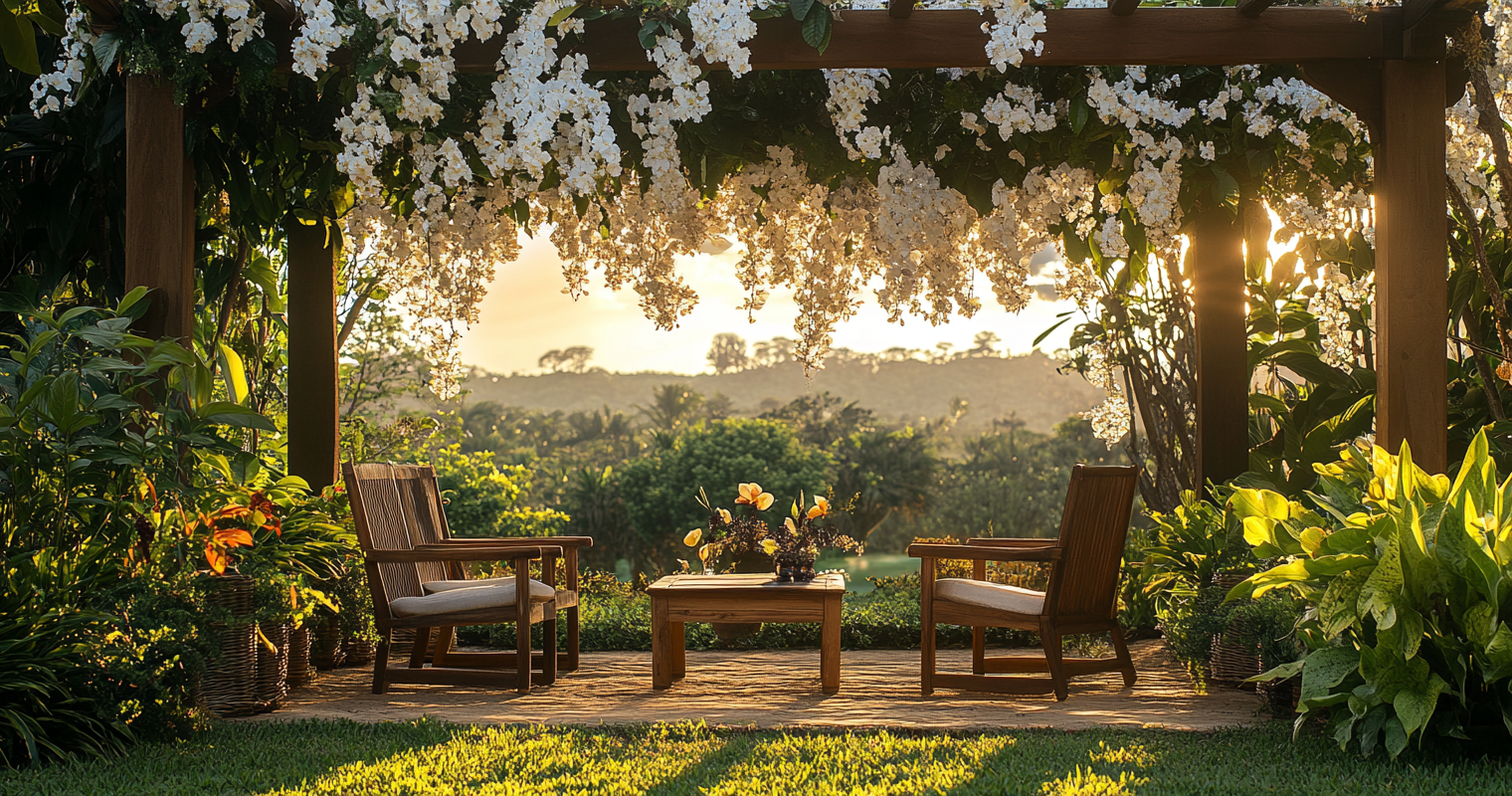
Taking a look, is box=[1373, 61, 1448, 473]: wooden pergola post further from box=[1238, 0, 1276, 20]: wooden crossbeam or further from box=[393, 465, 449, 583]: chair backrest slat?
box=[393, 465, 449, 583]: chair backrest slat

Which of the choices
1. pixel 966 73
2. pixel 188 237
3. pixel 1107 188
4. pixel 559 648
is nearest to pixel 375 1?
pixel 188 237

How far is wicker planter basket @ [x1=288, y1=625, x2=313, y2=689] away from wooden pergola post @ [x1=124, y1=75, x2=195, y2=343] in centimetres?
122

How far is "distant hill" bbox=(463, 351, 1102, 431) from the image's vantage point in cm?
3078

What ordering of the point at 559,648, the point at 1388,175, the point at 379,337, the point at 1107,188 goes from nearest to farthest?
the point at 1388,175 < the point at 1107,188 < the point at 559,648 < the point at 379,337

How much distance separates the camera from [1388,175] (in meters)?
3.77

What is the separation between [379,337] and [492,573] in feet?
9.09

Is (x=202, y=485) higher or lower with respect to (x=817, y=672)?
higher

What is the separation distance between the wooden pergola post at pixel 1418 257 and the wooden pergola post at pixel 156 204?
4.03 meters

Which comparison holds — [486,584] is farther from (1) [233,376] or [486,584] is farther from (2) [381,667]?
(1) [233,376]

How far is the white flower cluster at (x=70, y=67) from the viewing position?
348 centimetres

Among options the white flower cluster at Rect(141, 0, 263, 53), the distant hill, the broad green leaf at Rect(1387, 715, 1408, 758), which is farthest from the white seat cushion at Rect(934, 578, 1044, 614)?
the distant hill

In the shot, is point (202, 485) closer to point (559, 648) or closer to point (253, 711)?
point (253, 711)

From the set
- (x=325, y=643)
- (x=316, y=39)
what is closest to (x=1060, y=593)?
(x=325, y=643)

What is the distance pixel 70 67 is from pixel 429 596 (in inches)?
82.6
